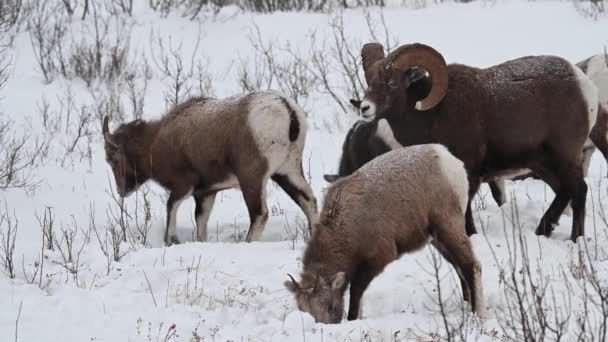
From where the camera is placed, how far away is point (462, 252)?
21.6 feet

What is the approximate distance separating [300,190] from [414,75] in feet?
6.19

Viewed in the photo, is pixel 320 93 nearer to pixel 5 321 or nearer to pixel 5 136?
pixel 5 136

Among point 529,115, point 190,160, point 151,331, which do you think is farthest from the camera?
point 190,160

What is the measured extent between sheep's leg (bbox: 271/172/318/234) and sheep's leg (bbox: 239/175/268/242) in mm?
422

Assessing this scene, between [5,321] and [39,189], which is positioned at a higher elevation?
[39,189]

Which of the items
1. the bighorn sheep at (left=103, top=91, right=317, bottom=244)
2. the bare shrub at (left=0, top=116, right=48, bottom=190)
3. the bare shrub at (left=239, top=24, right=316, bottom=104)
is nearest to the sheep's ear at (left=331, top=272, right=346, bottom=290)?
the bighorn sheep at (left=103, top=91, right=317, bottom=244)

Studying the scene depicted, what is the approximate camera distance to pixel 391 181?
6648 millimetres

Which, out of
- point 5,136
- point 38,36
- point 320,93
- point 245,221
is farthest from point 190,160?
point 38,36

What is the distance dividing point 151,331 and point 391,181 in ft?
6.91

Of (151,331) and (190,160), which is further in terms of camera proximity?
(190,160)

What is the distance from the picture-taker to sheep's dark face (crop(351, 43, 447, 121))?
8539mm

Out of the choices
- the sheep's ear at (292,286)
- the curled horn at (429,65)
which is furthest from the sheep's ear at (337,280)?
the curled horn at (429,65)

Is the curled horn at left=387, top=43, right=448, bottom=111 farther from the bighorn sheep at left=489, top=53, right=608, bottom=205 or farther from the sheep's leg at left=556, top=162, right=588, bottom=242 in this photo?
the bighorn sheep at left=489, top=53, right=608, bottom=205

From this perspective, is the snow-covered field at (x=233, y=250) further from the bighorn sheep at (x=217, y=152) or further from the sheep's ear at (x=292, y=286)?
the bighorn sheep at (x=217, y=152)
